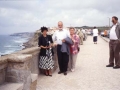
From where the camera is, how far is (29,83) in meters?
4.91

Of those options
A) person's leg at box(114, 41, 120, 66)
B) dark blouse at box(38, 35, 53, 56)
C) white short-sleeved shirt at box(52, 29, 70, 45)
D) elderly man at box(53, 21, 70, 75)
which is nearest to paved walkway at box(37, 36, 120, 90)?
elderly man at box(53, 21, 70, 75)

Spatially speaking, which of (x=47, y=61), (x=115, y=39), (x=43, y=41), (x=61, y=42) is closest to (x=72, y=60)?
(x=61, y=42)

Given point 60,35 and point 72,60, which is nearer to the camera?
point 60,35

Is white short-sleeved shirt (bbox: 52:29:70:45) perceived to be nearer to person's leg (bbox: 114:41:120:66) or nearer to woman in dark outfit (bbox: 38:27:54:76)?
woman in dark outfit (bbox: 38:27:54:76)

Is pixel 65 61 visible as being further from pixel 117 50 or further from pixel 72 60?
pixel 117 50

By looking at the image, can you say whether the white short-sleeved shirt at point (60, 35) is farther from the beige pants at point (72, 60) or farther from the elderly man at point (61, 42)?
the beige pants at point (72, 60)

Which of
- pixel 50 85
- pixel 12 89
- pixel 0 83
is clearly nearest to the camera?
pixel 12 89

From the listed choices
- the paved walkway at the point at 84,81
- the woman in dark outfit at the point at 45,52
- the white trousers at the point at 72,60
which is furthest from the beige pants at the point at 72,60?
the woman in dark outfit at the point at 45,52

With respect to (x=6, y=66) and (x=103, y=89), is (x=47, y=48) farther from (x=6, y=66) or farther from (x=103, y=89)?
(x=6, y=66)

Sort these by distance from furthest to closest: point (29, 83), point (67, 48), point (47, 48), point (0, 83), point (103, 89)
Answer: point (67, 48) → point (47, 48) → point (103, 89) → point (29, 83) → point (0, 83)

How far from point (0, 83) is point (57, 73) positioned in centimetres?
378

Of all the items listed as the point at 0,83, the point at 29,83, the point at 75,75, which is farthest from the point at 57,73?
the point at 0,83

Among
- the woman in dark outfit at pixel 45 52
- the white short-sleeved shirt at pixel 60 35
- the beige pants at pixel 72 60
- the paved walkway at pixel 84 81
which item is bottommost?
the paved walkway at pixel 84 81

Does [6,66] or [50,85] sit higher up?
[6,66]
